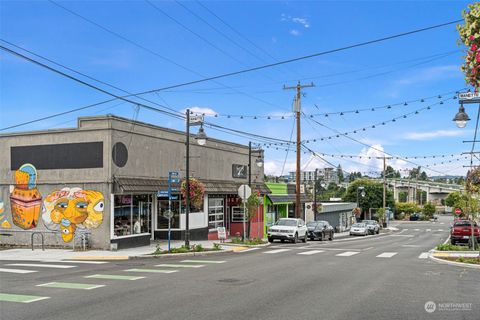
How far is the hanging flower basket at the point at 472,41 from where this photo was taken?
5922mm

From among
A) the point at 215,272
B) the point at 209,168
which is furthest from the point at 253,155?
the point at 215,272

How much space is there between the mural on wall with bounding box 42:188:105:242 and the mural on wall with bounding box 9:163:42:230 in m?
0.69

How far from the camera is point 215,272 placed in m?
14.5

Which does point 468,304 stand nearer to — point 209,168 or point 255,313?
point 255,313

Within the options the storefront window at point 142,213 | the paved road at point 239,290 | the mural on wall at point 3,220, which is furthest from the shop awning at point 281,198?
the paved road at point 239,290

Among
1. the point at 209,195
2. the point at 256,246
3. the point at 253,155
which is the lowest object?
the point at 256,246

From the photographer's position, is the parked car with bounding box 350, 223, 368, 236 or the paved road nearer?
the paved road

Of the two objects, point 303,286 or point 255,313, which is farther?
Answer: point 303,286

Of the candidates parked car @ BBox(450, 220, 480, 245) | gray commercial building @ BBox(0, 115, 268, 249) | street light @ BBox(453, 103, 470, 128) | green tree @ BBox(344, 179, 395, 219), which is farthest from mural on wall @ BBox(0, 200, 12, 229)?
green tree @ BBox(344, 179, 395, 219)

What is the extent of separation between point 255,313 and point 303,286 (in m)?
3.42

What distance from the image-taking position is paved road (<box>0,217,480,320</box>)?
A: 878 centimetres

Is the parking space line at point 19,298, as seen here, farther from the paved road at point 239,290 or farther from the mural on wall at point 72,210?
the mural on wall at point 72,210

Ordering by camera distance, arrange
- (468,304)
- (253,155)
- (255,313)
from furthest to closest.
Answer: (253,155)
(468,304)
(255,313)

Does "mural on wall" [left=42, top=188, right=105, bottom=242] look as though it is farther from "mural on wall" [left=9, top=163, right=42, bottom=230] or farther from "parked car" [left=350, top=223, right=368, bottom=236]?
"parked car" [left=350, top=223, right=368, bottom=236]
